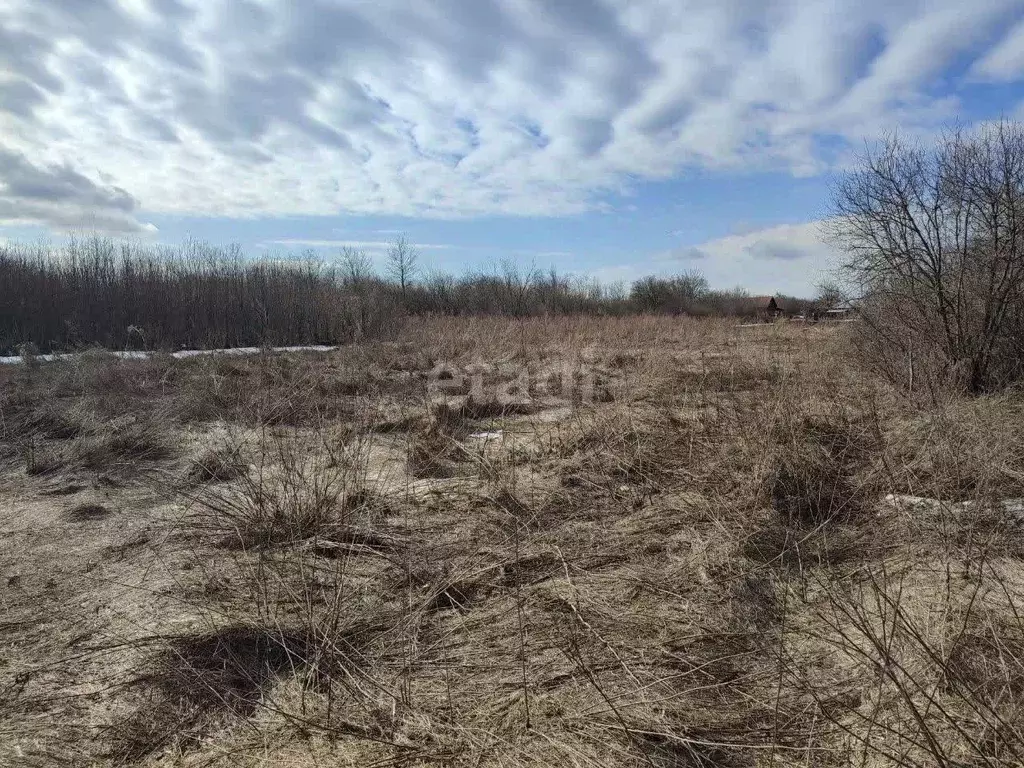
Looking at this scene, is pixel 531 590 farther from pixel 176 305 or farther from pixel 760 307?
pixel 760 307

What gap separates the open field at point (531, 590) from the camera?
223 centimetres

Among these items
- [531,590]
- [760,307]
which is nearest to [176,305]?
[531,590]

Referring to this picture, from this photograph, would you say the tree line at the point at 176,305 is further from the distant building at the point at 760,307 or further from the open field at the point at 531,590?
the distant building at the point at 760,307

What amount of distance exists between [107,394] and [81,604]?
6146 mm

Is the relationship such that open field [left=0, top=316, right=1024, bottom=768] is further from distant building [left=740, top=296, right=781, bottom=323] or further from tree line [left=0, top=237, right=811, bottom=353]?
distant building [left=740, top=296, right=781, bottom=323]

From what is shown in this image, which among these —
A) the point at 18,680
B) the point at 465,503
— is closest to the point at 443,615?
the point at 465,503

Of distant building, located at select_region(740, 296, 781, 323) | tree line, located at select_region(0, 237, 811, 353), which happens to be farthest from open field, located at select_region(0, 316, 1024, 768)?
distant building, located at select_region(740, 296, 781, 323)

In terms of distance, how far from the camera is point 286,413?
7.15 metres

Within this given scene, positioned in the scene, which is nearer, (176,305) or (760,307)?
(176,305)

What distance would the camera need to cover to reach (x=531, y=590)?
133 inches

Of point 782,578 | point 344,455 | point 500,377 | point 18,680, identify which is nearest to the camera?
point 18,680

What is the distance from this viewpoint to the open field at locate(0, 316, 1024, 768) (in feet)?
7.32

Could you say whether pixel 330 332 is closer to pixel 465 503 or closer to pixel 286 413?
pixel 286 413

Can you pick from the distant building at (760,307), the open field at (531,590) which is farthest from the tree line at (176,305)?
the distant building at (760,307)
